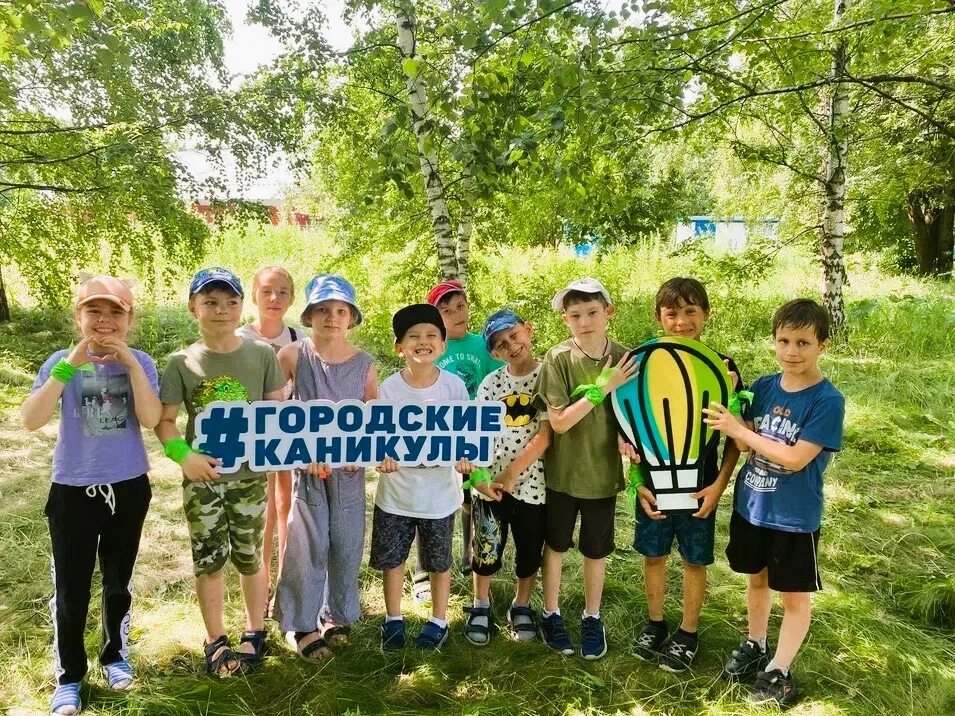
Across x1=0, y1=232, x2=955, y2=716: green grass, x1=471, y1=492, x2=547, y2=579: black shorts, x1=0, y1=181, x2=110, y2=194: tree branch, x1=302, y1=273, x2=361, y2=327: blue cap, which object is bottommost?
x1=0, y1=232, x2=955, y2=716: green grass

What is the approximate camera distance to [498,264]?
11.8 metres

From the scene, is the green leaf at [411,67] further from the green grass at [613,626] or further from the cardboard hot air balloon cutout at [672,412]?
the green grass at [613,626]

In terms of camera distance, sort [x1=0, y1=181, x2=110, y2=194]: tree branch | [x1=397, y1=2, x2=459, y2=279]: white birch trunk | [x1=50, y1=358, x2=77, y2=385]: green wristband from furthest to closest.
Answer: [x1=0, y1=181, x2=110, y2=194]: tree branch, [x1=397, y1=2, x2=459, y2=279]: white birch trunk, [x1=50, y1=358, x2=77, y2=385]: green wristband

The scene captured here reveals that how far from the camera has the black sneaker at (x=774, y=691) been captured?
2469mm

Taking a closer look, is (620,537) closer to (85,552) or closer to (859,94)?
(85,552)

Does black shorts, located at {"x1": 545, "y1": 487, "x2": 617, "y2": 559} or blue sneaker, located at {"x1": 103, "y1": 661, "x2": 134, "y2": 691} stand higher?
Answer: black shorts, located at {"x1": 545, "y1": 487, "x2": 617, "y2": 559}

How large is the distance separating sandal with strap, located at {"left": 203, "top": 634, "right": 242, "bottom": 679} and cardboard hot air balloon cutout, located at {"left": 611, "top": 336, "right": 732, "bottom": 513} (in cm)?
202

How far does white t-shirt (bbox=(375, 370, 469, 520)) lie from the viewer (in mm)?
2750

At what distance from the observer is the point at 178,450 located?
2.37 metres

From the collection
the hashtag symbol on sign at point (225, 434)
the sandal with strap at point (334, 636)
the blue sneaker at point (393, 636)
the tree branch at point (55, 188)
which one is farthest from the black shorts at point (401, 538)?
the tree branch at point (55, 188)

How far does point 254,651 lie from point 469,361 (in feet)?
5.65

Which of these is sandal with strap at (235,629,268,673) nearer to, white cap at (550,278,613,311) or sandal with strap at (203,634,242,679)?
sandal with strap at (203,634,242,679)

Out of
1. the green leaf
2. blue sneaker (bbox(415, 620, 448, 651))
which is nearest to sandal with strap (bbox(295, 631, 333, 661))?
blue sneaker (bbox(415, 620, 448, 651))

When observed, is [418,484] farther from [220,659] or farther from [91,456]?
[91,456]
